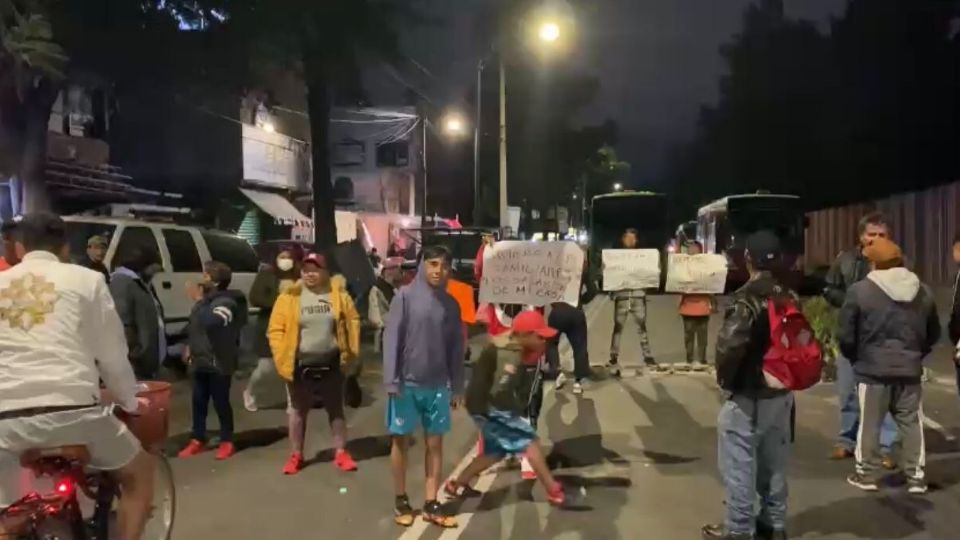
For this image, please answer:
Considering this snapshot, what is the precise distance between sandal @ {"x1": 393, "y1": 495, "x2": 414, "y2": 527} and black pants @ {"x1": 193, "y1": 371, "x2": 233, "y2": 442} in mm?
2787

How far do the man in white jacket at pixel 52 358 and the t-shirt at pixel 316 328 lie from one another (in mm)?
3618

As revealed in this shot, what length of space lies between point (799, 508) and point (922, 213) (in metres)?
20.9

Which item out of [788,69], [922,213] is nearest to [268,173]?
[922,213]

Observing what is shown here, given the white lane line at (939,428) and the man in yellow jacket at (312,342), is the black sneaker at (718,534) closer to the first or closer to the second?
the man in yellow jacket at (312,342)

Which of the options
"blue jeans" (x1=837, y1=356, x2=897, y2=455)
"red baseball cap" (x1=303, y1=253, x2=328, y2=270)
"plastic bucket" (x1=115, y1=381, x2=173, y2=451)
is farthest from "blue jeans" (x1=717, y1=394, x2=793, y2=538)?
"red baseball cap" (x1=303, y1=253, x2=328, y2=270)

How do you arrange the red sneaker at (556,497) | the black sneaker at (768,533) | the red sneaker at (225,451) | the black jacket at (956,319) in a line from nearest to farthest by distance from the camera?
the black sneaker at (768,533), the red sneaker at (556,497), the black jacket at (956,319), the red sneaker at (225,451)

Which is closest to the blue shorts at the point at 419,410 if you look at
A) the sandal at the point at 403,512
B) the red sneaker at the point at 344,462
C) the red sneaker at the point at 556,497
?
the sandal at the point at 403,512

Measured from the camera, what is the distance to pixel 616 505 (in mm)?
Answer: 7387

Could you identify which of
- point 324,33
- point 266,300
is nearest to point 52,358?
point 266,300

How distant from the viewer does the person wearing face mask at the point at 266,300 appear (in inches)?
385

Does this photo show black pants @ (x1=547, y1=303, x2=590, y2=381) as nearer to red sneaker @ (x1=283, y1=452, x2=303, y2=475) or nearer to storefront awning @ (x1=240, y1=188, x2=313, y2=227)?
red sneaker @ (x1=283, y1=452, x2=303, y2=475)

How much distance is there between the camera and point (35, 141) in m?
16.1

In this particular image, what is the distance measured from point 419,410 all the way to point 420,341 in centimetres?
48

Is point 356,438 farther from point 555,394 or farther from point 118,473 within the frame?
point 118,473
